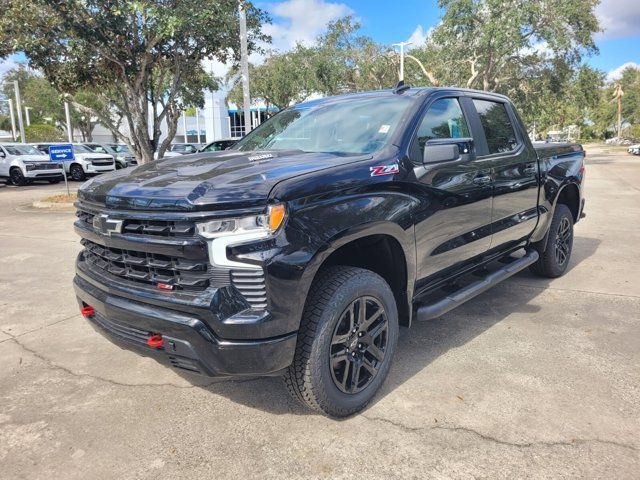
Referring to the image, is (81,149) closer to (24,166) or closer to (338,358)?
(24,166)

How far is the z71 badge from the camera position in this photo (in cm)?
292

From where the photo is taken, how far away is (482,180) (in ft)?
12.7

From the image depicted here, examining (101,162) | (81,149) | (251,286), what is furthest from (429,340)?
(81,149)

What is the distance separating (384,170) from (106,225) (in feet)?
5.27

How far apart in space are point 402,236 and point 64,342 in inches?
117

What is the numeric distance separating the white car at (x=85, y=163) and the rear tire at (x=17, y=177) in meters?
1.51

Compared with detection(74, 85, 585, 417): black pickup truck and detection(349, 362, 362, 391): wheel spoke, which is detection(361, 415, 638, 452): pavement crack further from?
detection(74, 85, 585, 417): black pickup truck

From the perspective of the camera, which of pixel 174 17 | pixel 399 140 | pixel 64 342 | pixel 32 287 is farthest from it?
pixel 174 17

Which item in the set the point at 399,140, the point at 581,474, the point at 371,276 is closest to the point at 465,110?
the point at 399,140

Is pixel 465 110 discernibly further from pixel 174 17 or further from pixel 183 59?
pixel 183 59

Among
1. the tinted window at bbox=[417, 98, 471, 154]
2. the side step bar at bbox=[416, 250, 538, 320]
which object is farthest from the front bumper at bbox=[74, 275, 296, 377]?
the tinted window at bbox=[417, 98, 471, 154]

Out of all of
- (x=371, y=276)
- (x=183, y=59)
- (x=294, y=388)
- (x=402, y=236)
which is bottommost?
(x=294, y=388)

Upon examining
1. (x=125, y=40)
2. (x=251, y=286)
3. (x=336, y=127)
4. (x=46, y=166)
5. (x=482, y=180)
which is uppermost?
(x=125, y=40)

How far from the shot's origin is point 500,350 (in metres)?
3.82
